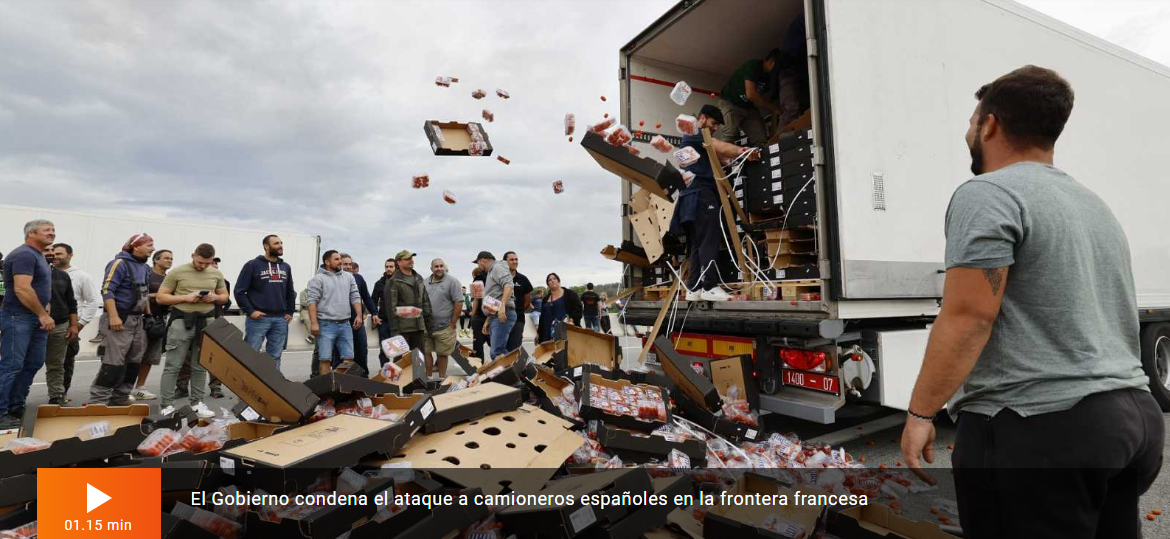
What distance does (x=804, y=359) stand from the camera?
3.58 m

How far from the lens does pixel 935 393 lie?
1432mm

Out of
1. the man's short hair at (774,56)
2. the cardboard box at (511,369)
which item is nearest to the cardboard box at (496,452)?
the cardboard box at (511,369)

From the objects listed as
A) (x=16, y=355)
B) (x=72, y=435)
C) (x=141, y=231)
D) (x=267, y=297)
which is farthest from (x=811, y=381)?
(x=141, y=231)

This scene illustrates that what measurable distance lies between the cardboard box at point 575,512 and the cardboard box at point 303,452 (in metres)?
0.62

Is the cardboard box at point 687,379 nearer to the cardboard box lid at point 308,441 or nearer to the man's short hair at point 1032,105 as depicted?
the cardboard box lid at point 308,441

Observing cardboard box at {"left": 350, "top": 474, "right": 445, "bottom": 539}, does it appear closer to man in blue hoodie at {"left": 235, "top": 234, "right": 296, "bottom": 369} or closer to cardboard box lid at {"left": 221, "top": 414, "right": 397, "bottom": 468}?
cardboard box lid at {"left": 221, "top": 414, "right": 397, "bottom": 468}

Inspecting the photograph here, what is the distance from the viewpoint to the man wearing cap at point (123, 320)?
5.14 m

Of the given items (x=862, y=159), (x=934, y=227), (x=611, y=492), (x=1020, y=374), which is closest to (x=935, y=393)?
(x=1020, y=374)

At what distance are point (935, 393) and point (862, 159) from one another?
2.46m

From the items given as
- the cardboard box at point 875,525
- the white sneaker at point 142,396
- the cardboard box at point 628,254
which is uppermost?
the cardboard box at point 628,254

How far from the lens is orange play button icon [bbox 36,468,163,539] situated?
1.79 m

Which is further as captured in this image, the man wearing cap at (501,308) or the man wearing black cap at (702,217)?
the man wearing cap at (501,308)

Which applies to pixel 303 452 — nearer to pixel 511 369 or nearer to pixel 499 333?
pixel 511 369

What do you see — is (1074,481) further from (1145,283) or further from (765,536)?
(1145,283)
